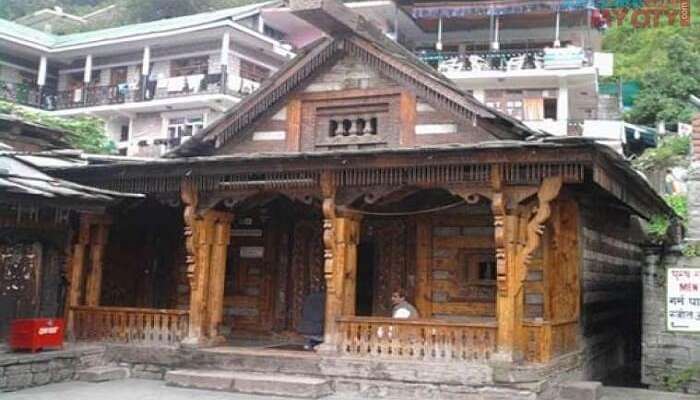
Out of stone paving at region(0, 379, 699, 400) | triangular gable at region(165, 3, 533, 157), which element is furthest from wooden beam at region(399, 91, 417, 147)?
stone paving at region(0, 379, 699, 400)

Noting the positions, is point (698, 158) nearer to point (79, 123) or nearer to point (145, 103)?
point (79, 123)

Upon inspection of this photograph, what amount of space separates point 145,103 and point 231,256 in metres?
23.9

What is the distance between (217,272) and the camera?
1385 cm

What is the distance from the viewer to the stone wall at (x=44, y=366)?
11.6 metres

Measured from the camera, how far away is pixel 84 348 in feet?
43.7

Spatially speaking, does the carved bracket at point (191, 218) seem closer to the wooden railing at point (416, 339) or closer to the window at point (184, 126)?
the wooden railing at point (416, 339)

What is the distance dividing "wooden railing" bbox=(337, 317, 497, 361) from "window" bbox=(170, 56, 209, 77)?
96.8 feet

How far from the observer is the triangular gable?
43.6 ft

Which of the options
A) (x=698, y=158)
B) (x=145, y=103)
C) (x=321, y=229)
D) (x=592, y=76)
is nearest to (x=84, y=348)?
(x=321, y=229)

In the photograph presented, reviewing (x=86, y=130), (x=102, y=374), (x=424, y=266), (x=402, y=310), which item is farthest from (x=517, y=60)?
(x=102, y=374)

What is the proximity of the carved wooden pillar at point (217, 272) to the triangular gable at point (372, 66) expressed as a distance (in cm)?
209

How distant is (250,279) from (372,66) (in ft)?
18.4

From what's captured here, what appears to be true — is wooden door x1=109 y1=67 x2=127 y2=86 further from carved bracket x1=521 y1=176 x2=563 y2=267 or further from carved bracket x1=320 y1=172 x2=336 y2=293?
carved bracket x1=521 y1=176 x2=563 y2=267

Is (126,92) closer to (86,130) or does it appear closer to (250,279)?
(86,130)
